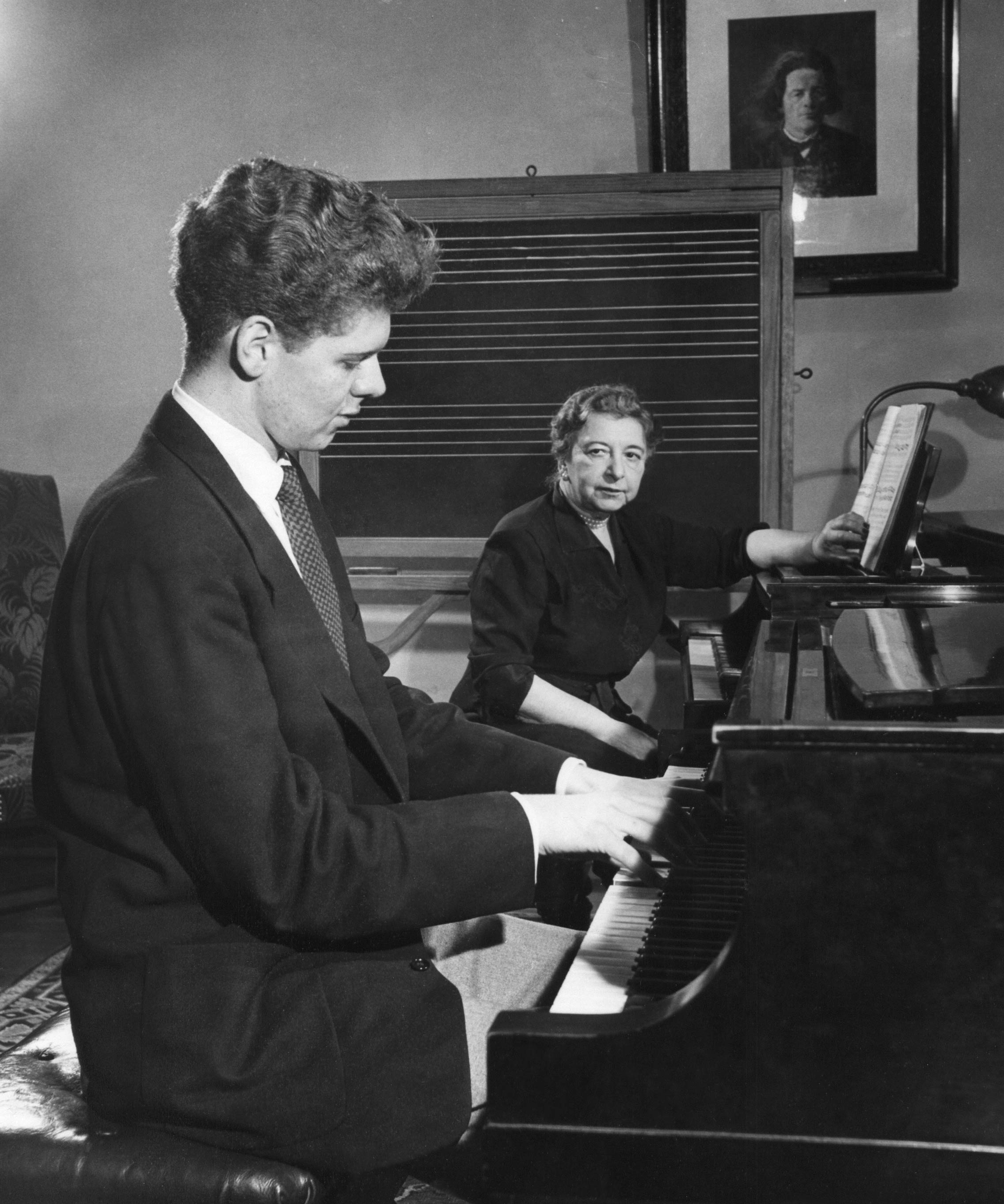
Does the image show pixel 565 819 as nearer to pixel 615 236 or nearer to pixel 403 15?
pixel 615 236

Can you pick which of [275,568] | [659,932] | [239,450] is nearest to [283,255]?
[239,450]

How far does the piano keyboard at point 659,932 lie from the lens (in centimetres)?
106

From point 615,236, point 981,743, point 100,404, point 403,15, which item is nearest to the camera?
point 981,743

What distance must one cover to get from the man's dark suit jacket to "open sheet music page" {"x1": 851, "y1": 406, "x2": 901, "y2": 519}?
1.46 metres

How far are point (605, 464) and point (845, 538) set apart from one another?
0.68m

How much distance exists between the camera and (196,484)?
3.80 feet

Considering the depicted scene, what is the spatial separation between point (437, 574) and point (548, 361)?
2.21ft

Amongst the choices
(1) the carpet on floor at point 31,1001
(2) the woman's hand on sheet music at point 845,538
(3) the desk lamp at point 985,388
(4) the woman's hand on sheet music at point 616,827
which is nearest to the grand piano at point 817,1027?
(4) the woman's hand on sheet music at point 616,827

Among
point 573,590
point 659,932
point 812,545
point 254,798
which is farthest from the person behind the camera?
point 573,590

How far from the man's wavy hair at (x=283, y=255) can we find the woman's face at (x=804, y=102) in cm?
258

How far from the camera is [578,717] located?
2.63 meters

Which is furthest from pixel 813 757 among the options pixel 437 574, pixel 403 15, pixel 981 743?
pixel 403 15

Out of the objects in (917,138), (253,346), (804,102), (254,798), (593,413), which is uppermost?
(804,102)

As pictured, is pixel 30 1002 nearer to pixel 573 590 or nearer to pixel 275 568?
pixel 573 590
